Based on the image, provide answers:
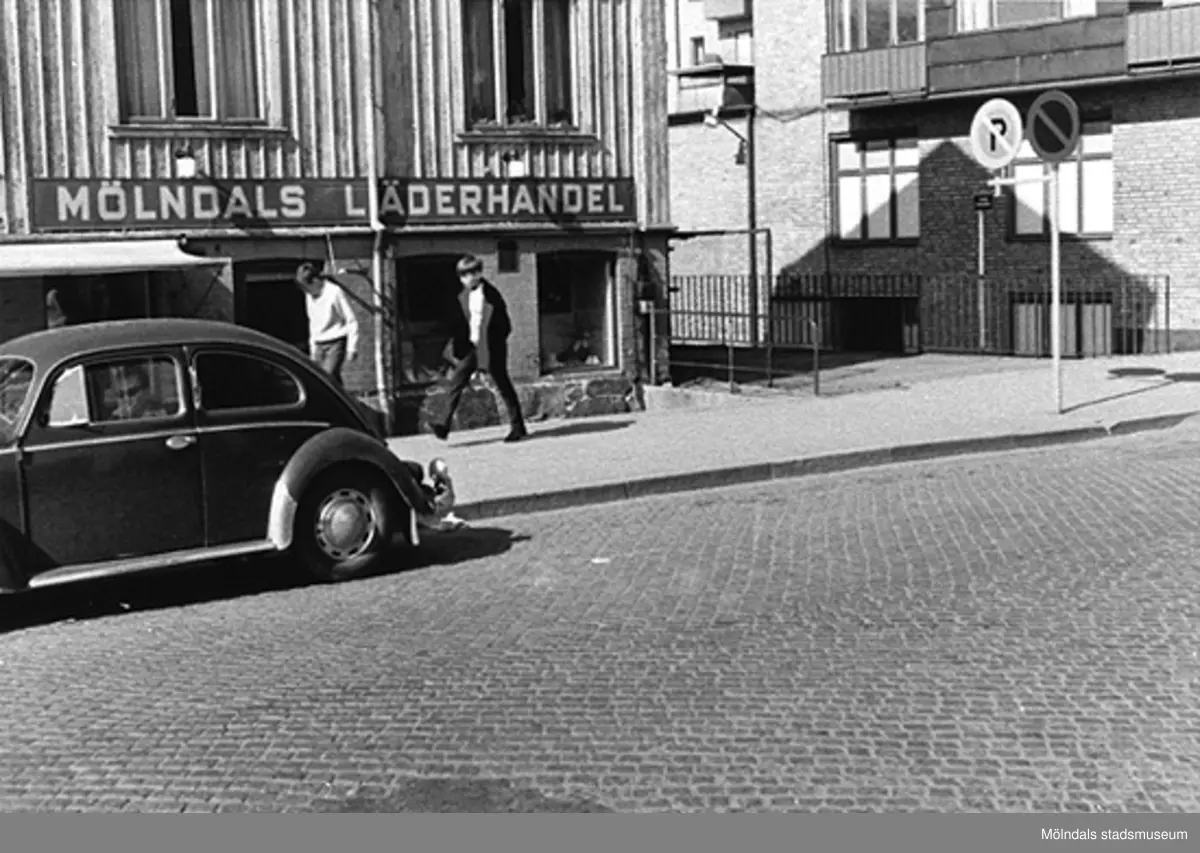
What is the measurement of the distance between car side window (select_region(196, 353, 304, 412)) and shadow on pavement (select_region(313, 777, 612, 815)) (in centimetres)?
465

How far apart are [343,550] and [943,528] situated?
404cm

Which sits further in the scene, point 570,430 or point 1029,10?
point 1029,10

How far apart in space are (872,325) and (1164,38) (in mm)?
7529

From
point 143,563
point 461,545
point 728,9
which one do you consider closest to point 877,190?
point 728,9

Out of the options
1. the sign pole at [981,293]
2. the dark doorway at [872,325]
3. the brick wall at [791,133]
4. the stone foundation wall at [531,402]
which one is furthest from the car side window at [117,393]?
the brick wall at [791,133]

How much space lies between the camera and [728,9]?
3319 centimetres

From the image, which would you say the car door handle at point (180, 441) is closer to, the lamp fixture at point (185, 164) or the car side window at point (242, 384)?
the car side window at point (242, 384)

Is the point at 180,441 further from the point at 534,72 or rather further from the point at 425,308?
the point at 534,72

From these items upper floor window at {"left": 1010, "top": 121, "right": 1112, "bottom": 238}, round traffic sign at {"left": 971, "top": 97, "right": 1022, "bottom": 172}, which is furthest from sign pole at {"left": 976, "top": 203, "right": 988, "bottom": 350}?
round traffic sign at {"left": 971, "top": 97, "right": 1022, "bottom": 172}

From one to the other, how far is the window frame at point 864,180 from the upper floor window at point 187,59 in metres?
15.5

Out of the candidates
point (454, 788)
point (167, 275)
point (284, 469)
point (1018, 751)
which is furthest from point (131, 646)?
point (167, 275)

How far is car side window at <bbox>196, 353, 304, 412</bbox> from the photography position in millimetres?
10484

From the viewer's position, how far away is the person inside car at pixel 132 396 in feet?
33.3

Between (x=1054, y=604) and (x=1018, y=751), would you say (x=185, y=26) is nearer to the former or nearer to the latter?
(x=1054, y=604)
